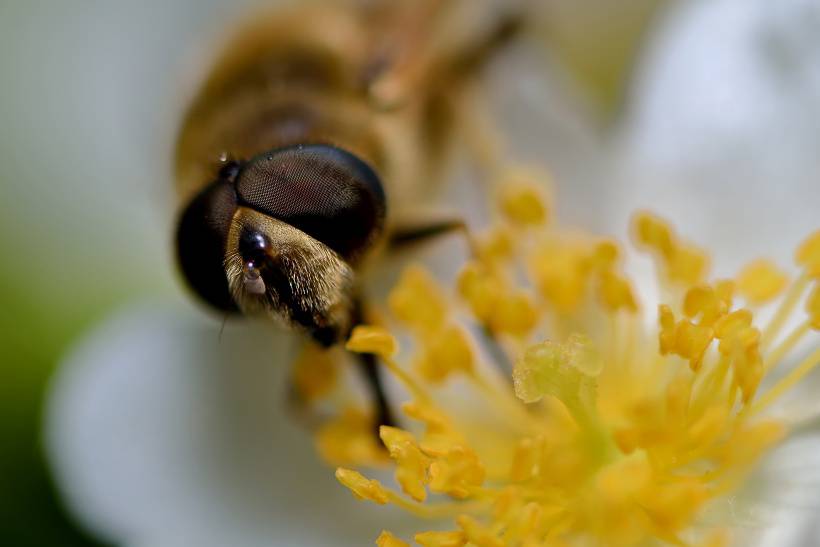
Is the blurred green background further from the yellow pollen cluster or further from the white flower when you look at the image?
the yellow pollen cluster

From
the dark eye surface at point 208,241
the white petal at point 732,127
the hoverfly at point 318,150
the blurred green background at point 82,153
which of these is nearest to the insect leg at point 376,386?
the hoverfly at point 318,150

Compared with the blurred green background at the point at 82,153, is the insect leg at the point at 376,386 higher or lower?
lower

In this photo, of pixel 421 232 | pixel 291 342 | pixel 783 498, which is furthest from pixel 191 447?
pixel 783 498

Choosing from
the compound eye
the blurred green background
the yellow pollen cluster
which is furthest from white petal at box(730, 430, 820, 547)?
the blurred green background

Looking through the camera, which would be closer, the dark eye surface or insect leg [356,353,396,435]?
the dark eye surface

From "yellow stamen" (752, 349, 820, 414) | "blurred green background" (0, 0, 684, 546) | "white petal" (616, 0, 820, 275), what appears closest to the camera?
"yellow stamen" (752, 349, 820, 414)

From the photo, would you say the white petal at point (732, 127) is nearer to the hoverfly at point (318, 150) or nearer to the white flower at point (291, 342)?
the white flower at point (291, 342)

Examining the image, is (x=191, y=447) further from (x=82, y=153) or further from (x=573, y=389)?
(x=82, y=153)
